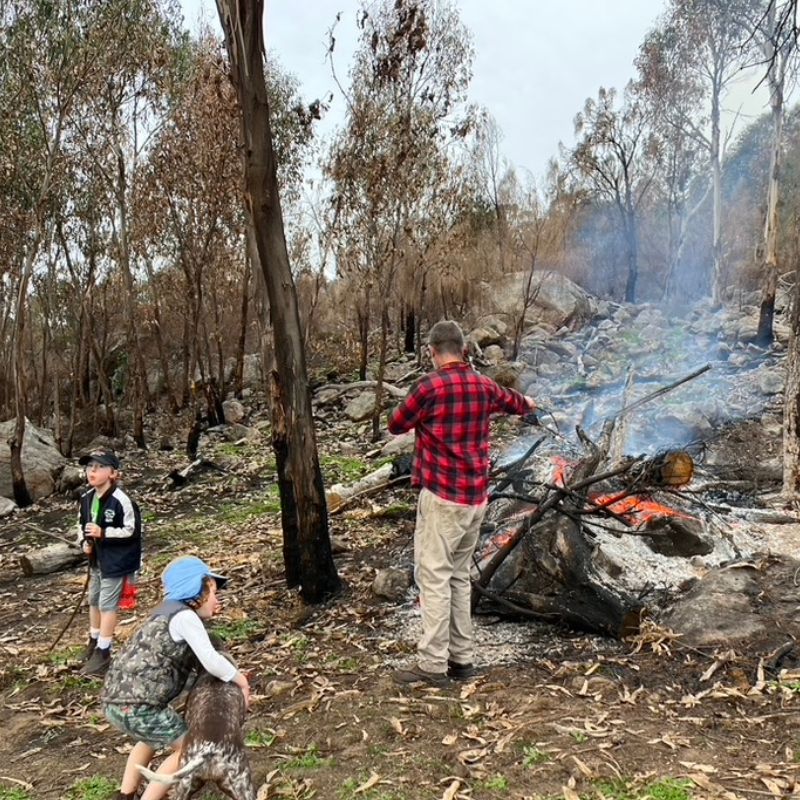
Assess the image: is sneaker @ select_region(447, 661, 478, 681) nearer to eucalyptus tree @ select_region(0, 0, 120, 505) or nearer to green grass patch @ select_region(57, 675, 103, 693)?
green grass patch @ select_region(57, 675, 103, 693)

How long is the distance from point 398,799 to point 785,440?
5.96 metres

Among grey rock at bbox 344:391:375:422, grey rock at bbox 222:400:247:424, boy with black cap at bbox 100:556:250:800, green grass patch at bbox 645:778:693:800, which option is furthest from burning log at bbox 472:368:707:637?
grey rock at bbox 222:400:247:424

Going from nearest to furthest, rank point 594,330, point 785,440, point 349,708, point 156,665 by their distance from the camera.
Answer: point 156,665 < point 349,708 < point 785,440 < point 594,330

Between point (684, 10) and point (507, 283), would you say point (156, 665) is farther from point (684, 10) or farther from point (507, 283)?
point (684, 10)

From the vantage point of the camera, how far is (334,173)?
629 inches

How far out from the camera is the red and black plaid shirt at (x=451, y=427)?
3836 millimetres

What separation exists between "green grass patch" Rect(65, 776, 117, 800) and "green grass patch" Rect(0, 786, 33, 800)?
0.21 m

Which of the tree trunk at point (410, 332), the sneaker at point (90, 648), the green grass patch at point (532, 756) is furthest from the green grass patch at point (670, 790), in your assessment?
the tree trunk at point (410, 332)

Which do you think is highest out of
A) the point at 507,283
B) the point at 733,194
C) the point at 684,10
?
the point at 684,10

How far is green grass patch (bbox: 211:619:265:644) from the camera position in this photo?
5.07 metres

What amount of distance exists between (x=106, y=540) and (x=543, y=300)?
21172mm

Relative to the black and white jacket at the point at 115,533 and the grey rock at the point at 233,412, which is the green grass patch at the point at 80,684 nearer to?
the black and white jacket at the point at 115,533

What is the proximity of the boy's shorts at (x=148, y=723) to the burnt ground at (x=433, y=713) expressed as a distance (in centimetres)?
36

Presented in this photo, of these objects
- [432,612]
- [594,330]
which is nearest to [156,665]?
[432,612]
